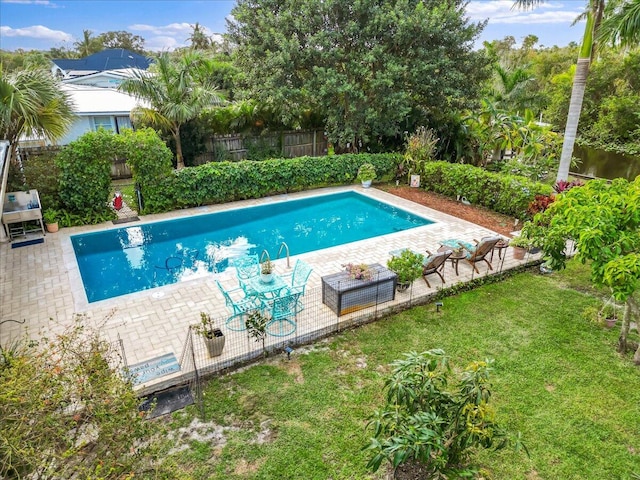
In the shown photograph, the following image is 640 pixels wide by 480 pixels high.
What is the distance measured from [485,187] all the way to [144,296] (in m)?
11.6

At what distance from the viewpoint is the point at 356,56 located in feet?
54.7

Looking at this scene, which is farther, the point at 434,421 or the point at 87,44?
the point at 87,44

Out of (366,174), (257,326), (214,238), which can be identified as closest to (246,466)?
(257,326)

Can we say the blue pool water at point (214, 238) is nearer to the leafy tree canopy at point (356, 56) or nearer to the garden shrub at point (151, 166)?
the garden shrub at point (151, 166)

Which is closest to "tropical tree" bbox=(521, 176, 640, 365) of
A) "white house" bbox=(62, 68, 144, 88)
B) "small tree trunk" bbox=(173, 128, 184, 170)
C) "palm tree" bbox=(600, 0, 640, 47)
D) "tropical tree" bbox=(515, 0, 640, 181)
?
"palm tree" bbox=(600, 0, 640, 47)

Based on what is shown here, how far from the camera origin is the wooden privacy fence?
60.1ft

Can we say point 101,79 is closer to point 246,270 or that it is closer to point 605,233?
Result: point 246,270

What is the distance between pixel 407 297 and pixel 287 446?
4.37 metres

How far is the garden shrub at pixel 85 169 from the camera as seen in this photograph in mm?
12211

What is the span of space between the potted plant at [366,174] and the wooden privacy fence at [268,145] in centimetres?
424

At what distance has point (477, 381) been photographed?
425cm

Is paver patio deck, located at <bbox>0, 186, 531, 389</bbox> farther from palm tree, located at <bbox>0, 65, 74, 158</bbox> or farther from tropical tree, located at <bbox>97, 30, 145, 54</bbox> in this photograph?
tropical tree, located at <bbox>97, 30, 145, 54</bbox>

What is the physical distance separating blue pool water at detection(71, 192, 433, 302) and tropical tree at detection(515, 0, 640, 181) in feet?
18.1

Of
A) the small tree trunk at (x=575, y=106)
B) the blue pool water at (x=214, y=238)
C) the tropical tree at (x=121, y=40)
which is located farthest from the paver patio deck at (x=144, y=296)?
the tropical tree at (x=121, y=40)
